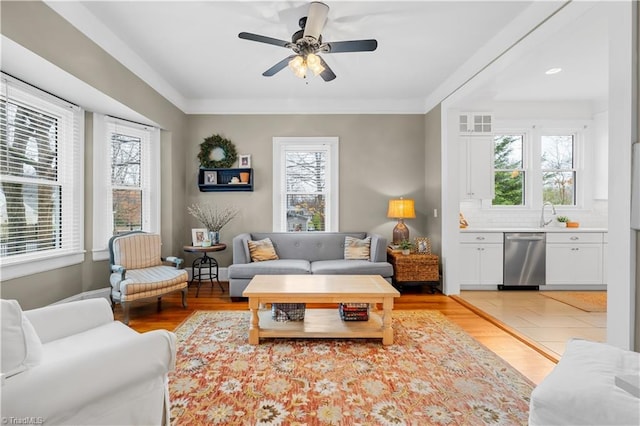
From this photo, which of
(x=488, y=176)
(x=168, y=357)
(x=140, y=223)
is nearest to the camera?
(x=168, y=357)

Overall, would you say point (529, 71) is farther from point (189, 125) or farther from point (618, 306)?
point (189, 125)

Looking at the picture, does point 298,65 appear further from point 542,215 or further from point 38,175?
point 542,215

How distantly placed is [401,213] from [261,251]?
206cm

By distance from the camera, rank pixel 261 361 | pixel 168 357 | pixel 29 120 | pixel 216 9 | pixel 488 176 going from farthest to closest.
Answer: pixel 488 176
pixel 29 120
pixel 216 9
pixel 261 361
pixel 168 357

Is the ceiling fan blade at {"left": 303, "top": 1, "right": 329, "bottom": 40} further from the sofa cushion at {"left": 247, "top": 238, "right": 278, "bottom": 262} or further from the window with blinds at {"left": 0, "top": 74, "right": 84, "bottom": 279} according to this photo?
the sofa cushion at {"left": 247, "top": 238, "right": 278, "bottom": 262}

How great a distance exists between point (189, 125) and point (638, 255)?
5.26 metres

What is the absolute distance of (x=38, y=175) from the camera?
3.03 metres

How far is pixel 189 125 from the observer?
16.4ft

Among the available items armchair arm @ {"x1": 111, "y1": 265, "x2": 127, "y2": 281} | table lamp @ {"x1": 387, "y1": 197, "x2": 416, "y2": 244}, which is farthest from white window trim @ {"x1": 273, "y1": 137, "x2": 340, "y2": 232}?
armchair arm @ {"x1": 111, "y1": 265, "x2": 127, "y2": 281}

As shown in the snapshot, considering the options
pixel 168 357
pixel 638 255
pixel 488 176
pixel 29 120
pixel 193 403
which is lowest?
pixel 193 403

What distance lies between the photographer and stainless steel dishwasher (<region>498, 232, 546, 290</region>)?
14.5 feet

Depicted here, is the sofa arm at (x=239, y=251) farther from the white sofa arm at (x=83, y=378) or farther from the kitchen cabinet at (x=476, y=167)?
the kitchen cabinet at (x=476, y=167)

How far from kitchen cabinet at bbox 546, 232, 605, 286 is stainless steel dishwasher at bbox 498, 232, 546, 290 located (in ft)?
0.37

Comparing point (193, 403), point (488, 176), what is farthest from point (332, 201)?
point (193, 403)
